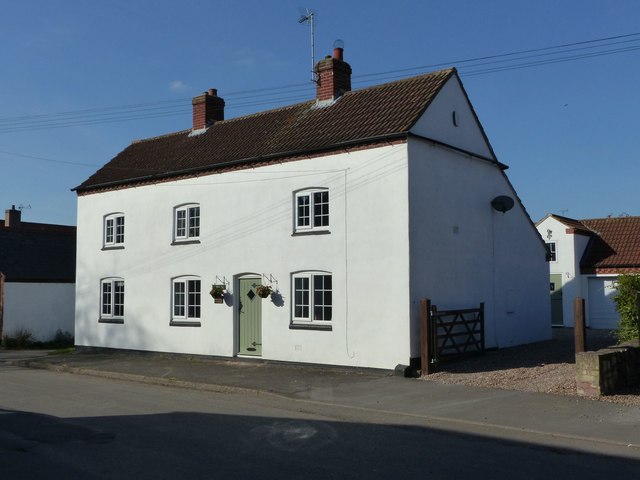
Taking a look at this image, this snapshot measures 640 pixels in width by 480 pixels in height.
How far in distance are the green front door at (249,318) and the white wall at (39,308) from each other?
14.1 meters

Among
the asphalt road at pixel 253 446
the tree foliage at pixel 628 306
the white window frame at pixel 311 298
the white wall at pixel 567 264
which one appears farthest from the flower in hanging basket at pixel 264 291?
the white wall at pixel 567 264

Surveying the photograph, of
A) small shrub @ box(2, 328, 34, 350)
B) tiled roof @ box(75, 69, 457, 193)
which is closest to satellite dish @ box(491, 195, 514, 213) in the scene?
tiled roof @ box(75, 69, 457, 193)

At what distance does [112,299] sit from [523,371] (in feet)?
45.9

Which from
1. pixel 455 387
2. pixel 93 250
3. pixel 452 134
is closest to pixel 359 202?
pixel 452 134

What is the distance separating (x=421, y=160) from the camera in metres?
15.9

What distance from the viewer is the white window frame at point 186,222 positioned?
20.0 meters

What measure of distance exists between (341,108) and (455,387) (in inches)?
353

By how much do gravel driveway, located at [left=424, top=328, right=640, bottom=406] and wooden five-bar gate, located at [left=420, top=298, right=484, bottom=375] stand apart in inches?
11.2

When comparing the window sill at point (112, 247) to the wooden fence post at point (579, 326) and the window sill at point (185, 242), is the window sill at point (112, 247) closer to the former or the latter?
the window sill at point (185, 242)

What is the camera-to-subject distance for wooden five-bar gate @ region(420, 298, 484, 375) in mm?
14812

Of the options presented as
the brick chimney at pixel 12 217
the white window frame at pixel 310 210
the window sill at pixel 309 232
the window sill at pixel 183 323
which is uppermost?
the brick chimney at pixel 12 217

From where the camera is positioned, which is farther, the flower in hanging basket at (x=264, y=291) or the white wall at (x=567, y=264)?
the white wall at (x=567, y=264)

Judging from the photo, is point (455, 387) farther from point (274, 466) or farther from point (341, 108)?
point (341, 108)

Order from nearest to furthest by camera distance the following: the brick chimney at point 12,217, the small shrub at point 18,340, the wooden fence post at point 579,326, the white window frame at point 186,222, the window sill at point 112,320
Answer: the wooden fence post at point 579,326 < the white window frame at point 186,222 < the window sill at point 112,320 < the small shrub at point 18,340 < the brick chimney at point 12,217
